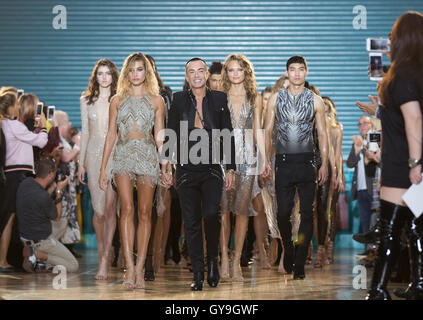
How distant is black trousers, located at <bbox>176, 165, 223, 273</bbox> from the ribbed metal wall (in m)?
7.47

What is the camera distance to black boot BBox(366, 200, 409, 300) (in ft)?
15.3

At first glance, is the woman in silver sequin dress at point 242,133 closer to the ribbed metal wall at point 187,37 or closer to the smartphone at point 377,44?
the smartphone at point 377,44

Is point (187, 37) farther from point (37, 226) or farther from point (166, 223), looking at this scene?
point (37, 226)

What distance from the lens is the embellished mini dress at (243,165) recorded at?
7234 mm

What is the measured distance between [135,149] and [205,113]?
2.15 ft

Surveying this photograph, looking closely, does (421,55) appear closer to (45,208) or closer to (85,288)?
(85,288)

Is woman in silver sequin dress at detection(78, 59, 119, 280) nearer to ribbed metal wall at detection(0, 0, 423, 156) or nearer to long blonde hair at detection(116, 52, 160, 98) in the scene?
long blonde hair at detection(116, 52, 160, 98)

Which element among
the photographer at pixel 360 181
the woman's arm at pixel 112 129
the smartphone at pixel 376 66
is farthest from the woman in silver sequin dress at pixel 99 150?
the photographer at pixel 360 181

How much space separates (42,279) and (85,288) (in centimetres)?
116

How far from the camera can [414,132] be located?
15.0 ft

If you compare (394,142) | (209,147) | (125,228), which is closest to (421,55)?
(394,142)

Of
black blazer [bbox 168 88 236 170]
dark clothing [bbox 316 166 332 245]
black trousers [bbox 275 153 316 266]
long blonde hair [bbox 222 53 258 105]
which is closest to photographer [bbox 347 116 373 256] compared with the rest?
dark clothing [bbox 316 166 332 245]

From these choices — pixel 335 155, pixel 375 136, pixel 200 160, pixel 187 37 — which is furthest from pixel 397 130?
pixel 187 37

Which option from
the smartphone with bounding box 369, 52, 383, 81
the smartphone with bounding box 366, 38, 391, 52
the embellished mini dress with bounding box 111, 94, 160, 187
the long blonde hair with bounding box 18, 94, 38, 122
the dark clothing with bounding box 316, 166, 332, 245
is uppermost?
the smartphone with bounding box 366, 38, 391, 52
